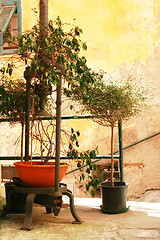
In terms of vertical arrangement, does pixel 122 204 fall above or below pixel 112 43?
below

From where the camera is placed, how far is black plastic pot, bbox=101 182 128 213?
2.83 metres

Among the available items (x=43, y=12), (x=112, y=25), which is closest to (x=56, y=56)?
(x=43, y=12)

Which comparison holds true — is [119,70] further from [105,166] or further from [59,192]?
[59,192]

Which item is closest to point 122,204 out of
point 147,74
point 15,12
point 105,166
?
point 105,166

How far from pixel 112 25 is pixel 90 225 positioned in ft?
16.9

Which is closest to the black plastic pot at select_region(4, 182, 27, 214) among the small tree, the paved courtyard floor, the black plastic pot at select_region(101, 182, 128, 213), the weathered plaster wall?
the paved courtyard floor

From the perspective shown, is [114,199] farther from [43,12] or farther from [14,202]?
[43,12]

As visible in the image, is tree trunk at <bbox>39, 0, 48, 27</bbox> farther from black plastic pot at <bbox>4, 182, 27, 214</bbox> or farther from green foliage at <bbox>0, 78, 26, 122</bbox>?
black plastic pot at <bbox>4, 182, 27, 214</bbox>

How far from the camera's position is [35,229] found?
2.21 metres

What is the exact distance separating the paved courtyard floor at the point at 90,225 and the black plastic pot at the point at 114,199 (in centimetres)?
6

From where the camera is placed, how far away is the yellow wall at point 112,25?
6504mm

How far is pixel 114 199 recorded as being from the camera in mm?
2840

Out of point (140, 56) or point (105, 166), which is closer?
point (105, 166)

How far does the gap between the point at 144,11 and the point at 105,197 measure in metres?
4.92
